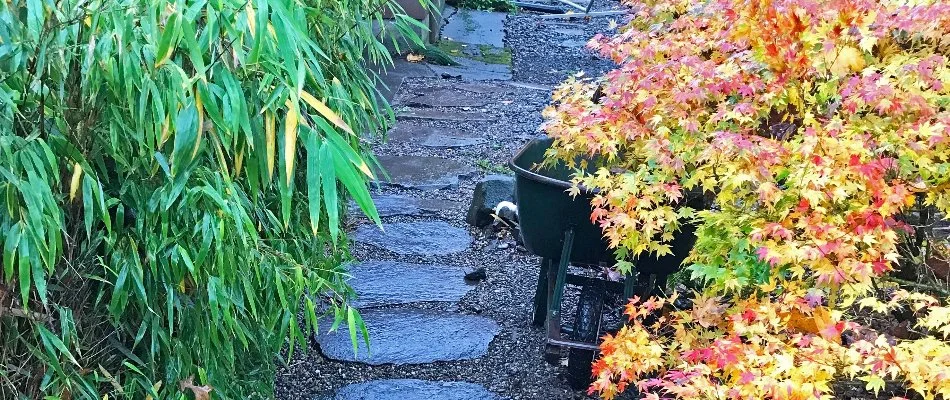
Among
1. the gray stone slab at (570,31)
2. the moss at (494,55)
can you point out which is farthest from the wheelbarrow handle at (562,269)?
the gray stone slab at (570,31)

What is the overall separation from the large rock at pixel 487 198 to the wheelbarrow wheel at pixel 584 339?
121 centimetres

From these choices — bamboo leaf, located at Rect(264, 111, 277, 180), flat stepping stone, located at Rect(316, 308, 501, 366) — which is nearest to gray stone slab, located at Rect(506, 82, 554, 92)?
flat stepping stone, located at Rect(316, 308, 501, 366)

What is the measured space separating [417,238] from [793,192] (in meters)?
2.27

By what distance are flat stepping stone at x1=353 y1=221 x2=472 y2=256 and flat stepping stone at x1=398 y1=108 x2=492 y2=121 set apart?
1.85 metres

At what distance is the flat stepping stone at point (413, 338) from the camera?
300 cm

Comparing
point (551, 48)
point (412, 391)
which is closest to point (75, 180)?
point (412, 391)

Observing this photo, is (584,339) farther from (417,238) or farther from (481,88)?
(481,88)

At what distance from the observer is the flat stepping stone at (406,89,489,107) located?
6.23 m

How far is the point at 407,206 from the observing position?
4309 mm

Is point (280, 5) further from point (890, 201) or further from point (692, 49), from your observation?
point (692, 49)

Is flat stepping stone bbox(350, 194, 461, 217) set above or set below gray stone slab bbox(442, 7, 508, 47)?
below

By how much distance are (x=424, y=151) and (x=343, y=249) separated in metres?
2.33

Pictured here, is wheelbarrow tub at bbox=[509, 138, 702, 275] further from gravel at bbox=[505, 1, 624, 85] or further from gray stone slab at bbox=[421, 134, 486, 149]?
gravel at bbox=[505, 1, 624, 85]

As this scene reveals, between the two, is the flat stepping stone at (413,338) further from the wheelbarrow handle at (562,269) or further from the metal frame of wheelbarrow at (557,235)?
the wheelbarrow handle at (562,269)
